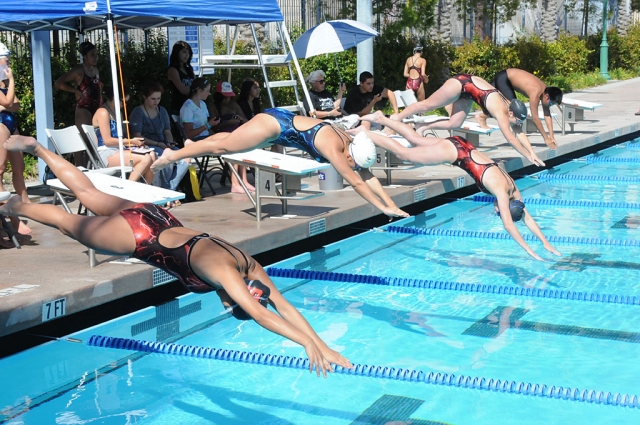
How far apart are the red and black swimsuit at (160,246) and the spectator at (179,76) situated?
4991 millimetres

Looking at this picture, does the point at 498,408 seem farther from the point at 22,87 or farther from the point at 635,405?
the point at 22,87

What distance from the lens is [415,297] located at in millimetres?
6973

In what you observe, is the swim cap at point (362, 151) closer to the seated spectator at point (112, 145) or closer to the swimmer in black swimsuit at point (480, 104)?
the seated spectator at point (112, 145)

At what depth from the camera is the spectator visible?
964 centimetres

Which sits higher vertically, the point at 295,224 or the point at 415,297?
the point at 295,224

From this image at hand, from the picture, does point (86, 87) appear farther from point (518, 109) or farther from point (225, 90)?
point (518, 109)

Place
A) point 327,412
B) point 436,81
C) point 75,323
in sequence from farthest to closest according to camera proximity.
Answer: point 436,81
point 75,323
point 327,412

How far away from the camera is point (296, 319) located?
156 inches

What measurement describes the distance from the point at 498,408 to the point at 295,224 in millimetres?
3165

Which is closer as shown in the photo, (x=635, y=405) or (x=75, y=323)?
(x=635, y=405)

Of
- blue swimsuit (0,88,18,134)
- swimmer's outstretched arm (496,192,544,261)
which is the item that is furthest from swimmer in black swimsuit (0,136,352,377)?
swimmer's outstretched arm (496,192,544,261)

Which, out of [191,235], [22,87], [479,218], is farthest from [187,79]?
[191,235]

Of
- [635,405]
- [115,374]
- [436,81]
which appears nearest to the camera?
[635,405]

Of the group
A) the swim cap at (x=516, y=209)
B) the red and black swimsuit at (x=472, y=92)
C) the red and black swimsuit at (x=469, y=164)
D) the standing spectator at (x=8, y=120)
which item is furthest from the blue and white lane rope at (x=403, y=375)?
the red and black swimsuit at (x=472, y=92)
